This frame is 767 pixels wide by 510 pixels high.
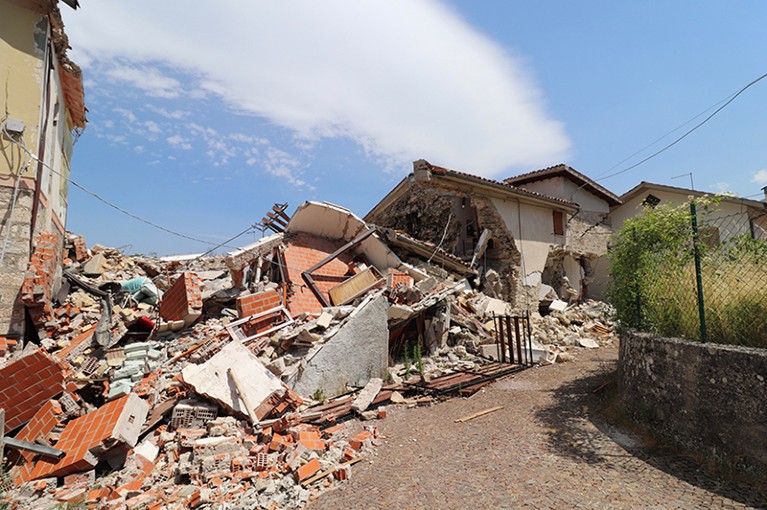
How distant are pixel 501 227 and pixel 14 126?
1416 cm

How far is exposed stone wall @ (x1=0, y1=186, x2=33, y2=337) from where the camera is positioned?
758 cm

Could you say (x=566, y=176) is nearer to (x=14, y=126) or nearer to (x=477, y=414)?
(x=477, y=414)

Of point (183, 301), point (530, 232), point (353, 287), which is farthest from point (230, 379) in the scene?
point (530, 232)

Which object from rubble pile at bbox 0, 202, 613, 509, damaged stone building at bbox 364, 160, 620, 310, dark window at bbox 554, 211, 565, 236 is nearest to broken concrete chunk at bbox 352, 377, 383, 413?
rubble pile at bbox 0, 202, 613, 509

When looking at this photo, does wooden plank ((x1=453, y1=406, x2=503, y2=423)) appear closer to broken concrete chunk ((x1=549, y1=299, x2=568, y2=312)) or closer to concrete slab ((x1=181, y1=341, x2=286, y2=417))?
concrete slab ((x1=181, y1=341, x2=286, y2=417))

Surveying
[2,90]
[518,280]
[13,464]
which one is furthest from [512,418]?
[2,90]

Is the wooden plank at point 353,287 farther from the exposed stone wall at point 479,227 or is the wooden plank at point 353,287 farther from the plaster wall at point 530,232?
the plaster wall at point 530,232

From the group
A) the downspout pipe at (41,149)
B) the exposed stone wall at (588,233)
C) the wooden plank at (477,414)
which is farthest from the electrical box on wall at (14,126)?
the exposed stone wall at (588,233)

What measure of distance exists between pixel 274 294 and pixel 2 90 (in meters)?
6.73

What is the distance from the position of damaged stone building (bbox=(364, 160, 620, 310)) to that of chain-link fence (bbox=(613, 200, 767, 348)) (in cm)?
838

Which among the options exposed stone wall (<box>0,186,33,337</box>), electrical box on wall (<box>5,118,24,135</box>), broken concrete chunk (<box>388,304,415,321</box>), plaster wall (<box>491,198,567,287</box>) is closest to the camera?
exposed stone wall (<box>0,186,33,337</box>)

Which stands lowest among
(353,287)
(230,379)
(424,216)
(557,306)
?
(230,379)

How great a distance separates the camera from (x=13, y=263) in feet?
25.3

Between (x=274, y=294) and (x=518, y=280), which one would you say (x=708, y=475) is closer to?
(x=274, y=294)
